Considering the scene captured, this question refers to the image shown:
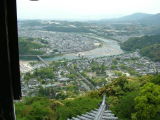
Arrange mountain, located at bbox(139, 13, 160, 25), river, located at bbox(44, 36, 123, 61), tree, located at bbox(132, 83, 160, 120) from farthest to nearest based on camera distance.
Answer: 1. mountain, located at bbox(139, 13, 160, 25)
2. river, located at bbox(44, 36, 123, 61)
3. tree, located at bbox(132, 83, 160, 120)

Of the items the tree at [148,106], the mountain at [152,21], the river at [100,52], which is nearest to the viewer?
the tree at [148,106]

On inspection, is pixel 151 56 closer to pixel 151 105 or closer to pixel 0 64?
pixel 151 105

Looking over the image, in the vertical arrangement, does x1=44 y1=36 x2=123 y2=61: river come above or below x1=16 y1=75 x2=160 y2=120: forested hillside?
below

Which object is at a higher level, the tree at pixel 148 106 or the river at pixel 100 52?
the tree at pixel 148 106

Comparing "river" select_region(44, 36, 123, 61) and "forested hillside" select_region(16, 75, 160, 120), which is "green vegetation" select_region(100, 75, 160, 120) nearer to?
"forested hillside" select_region(16, 75, 160, 120)

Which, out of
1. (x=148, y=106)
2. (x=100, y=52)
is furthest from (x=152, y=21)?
(x=148, y=106)

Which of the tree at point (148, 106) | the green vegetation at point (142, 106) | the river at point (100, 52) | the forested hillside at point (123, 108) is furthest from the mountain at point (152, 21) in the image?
the tree at point (148, 106)

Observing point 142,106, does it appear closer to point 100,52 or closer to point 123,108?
point 123,108

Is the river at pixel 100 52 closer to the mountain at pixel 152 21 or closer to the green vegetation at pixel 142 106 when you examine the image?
the green vegetation at pixel 142 106

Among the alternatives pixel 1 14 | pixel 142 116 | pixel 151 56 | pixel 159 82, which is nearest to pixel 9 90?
pixel 1 14

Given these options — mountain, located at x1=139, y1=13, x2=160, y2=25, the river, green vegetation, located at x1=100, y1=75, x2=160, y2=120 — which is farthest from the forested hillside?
mountain, located at x1=139, y1=13, x2=160, y2=25

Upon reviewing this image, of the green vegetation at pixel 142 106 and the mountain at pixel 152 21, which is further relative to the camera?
the mountain at pixel 152 21
